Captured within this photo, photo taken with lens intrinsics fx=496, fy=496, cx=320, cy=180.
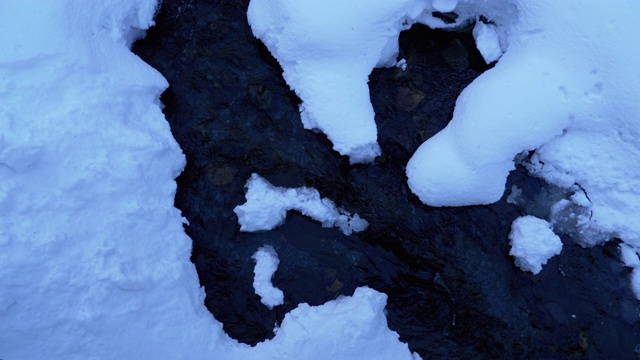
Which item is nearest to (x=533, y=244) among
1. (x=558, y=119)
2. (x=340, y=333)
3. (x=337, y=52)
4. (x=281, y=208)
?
(x=558, y=119)

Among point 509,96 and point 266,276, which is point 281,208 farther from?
point 509,96

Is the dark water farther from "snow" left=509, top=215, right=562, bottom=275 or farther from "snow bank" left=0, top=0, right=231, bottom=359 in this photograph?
"snow bank" left=0, top=0, right=231, bottom=359

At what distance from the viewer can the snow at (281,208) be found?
3348 mm

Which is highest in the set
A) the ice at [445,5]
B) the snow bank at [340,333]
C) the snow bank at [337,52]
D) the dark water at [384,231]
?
the ice at [445,5]

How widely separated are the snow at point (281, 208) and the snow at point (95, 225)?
445 millimetres

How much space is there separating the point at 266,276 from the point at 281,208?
1.53ft

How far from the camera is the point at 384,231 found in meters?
3.38

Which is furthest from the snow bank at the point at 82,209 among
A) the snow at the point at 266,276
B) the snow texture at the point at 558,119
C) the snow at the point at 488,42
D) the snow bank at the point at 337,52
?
the snow at the point at 488,42

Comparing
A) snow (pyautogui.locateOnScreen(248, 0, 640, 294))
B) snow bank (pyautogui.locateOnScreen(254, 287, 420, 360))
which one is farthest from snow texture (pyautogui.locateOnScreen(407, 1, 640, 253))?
snow bank (pyautogui.locateOnScreen(254, 287, 420, 360))

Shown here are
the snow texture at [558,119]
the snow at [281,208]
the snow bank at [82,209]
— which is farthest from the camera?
the snow at [281,208]

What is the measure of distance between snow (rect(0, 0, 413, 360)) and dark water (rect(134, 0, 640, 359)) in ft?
0.57

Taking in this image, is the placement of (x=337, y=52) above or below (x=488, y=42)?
below

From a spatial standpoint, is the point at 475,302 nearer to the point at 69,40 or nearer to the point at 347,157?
the point at 347,157

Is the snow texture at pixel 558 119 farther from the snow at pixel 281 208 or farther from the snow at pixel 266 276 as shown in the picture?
the snow at pixel 266 276
